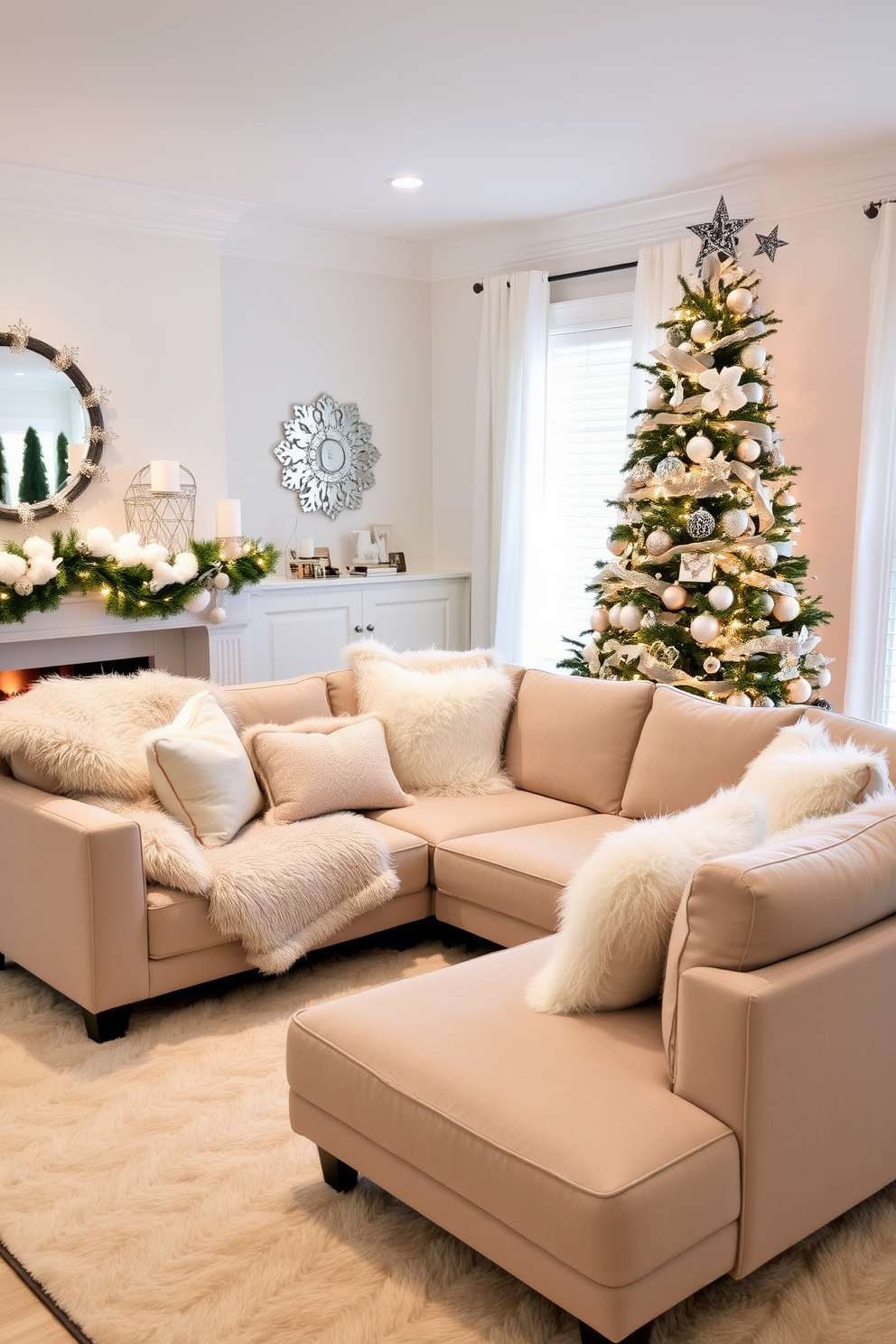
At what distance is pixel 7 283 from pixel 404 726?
104 inches

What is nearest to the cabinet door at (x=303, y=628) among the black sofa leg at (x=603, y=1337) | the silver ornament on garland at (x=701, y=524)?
the silver ornament on garland at (x=701, y=524)

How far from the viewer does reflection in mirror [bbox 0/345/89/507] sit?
4871mm

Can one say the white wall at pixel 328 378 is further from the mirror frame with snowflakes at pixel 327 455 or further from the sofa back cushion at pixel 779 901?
the sofa back cushion at pixel 779 901

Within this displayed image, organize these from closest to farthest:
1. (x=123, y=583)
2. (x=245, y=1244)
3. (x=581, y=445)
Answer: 1. (x=245, y=1244)
2. (x=123, y=583)
3. (x=581, y=445)

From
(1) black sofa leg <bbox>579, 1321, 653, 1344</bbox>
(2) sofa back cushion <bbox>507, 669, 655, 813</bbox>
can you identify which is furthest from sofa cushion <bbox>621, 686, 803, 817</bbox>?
(1) black sofa leg <bbox>579, 1321, 653, 1344</bbox>

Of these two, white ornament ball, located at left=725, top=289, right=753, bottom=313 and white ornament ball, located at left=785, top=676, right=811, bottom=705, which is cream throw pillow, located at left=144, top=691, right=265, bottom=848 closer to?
white ornament ball, located at left=785, top=676, right=811, bottom=705

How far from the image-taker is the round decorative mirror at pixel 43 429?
192 inches

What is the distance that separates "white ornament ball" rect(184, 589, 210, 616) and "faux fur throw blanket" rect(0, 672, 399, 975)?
4.98 feet

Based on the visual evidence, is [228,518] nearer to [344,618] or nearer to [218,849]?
[344,618]

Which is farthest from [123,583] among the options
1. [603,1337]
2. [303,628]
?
[603,1337]

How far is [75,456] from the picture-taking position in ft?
16.5

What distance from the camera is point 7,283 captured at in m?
4.83

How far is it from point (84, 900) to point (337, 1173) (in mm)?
1024

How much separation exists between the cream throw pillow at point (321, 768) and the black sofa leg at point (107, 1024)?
0.74 m
